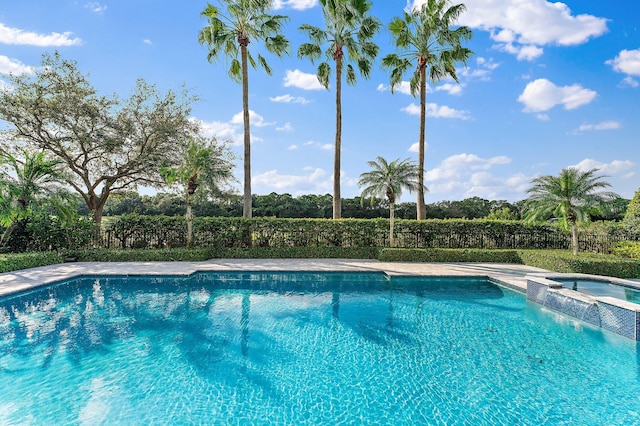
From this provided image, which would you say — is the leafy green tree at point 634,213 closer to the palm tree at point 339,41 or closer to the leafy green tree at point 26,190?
the palm tree at point 339,41

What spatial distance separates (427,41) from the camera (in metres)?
17.7

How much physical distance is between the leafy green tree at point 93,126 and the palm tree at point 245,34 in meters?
3.45

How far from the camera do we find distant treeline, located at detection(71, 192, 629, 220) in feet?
93.2

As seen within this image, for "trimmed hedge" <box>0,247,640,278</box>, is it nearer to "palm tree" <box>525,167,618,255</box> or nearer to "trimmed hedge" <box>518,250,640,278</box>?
"trimmed hedge" <box>518,250,640,278</box>

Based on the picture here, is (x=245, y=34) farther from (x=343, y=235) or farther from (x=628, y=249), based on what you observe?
(x=628, y=249)

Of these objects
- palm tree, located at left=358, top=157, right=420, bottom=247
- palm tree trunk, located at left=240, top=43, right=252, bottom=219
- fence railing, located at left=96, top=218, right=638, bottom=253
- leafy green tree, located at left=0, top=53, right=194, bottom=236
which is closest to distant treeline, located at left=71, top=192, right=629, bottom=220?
leafy green tree, located at left=0, top=53, right=194, bottom=236

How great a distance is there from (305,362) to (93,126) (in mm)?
16363

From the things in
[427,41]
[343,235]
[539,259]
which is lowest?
[539,259]

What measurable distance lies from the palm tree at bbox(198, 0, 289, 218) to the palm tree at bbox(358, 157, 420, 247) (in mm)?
5587

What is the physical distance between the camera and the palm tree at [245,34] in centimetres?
1575

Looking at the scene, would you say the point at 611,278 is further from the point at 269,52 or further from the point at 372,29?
the point at 269,52

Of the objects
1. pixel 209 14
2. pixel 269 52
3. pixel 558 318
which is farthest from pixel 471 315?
pixel 209 14

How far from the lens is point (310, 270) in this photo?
12500 mm

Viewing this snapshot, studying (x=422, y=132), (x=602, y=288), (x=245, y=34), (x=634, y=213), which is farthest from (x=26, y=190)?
(x=634, y=213)
